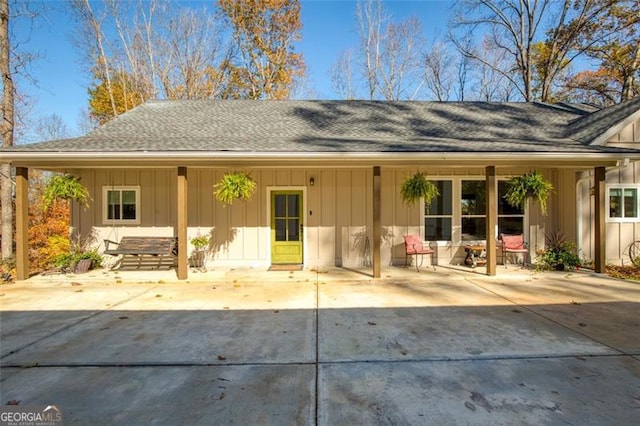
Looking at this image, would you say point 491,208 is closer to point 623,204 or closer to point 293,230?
point 623,204

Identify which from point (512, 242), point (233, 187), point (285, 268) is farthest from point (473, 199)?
point (233, 187)

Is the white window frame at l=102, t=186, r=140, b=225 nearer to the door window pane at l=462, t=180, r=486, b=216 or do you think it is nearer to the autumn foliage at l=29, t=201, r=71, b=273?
the autumn foliage at l=29, t=201, r=71, b=273

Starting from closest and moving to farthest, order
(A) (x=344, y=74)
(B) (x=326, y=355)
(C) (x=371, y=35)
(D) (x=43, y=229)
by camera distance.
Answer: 1. (B) (x=326, y=355)
2. (D) (x=43, y=229)
3. (C) (x=371, y=35)
4. (A) (x=344, y=74)

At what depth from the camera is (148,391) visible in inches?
110

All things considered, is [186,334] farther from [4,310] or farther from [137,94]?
[137,94]

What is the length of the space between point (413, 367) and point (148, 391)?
239cm

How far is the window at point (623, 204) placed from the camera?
8062mm

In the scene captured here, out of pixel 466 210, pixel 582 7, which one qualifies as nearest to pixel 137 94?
pixel 466 210

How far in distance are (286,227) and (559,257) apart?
6514 mm

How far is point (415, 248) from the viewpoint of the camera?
25.1ft

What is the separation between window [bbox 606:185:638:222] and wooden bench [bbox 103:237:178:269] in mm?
10606

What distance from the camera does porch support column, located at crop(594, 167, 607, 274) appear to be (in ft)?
23.0

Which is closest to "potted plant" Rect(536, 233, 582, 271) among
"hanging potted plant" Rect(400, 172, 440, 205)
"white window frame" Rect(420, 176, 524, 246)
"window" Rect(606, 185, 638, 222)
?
"white window frame" Rect(420, 176, 524, 246)

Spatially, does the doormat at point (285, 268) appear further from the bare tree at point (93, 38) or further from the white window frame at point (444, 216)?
the bare tree at point (93, 38)
